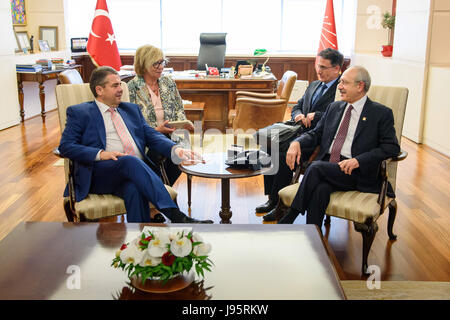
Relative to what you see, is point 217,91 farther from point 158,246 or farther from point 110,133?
point 158,246

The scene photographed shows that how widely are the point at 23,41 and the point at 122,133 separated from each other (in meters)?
5.65

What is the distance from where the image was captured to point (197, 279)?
197 cm

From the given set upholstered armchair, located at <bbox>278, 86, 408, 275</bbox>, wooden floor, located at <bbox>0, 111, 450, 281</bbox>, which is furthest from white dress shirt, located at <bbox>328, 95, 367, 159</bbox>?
wooden floor, located at <bbox>0, 111, 450, 281</bbox>

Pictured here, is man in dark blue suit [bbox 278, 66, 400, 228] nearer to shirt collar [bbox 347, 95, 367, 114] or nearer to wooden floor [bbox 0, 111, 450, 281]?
shirt collar [bbox 347, 95, 367, 114]

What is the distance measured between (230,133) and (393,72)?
2.40 m

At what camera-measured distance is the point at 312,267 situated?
2080 mm

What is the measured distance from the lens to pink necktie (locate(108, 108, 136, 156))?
3309 millimetres

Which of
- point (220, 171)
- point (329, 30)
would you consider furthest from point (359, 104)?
point (329, 30)

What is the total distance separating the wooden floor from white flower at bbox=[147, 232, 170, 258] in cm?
143

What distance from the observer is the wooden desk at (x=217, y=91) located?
6.54 meters

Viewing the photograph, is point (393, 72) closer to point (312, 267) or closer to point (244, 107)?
point (244, 107)

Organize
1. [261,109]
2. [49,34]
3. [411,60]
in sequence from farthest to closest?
[49,34]
[411,60]
[261,109]

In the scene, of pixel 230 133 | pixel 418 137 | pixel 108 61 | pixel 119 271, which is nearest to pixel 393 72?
pixel 418 137

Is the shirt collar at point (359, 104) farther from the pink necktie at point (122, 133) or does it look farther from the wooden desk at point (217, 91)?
the wooden desk at point (217, 91)
